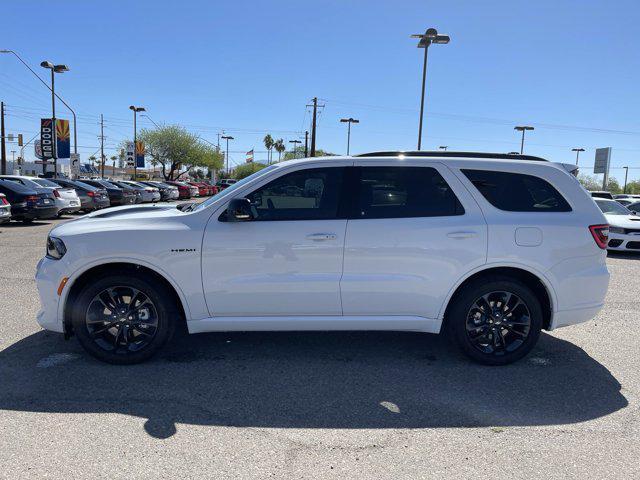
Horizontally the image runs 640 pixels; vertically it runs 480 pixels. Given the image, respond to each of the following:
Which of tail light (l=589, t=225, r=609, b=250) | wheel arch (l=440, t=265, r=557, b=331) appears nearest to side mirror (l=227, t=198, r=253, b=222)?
wheel arch (l=440, t=265, r=557, b=331)

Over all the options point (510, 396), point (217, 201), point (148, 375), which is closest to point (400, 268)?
point (510, 396)

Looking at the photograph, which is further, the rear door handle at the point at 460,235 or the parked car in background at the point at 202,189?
the parked car in background at the point at 202,189

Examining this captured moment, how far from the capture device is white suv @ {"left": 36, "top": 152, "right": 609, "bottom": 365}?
4109 mm

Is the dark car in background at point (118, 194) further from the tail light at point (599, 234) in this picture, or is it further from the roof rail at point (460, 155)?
the tail light at point (599, 234)

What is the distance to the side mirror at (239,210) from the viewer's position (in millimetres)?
4016

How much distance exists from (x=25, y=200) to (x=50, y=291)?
12.9 meters

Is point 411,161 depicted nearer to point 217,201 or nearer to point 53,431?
point 217,201

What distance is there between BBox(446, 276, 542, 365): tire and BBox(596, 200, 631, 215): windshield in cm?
1021

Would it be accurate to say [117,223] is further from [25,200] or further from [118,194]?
[118,194]

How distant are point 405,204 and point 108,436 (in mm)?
2831

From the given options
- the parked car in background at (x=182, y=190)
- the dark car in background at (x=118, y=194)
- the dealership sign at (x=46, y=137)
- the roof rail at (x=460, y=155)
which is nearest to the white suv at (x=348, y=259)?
the roof rail at (x=460, y=155)

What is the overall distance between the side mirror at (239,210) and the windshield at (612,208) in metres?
11.8

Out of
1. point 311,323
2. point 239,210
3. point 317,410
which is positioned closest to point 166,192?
point 239,210

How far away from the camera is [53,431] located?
3.19 metres
